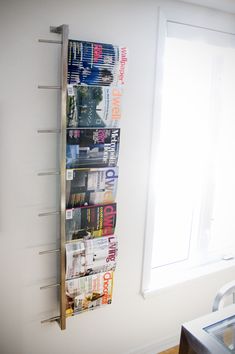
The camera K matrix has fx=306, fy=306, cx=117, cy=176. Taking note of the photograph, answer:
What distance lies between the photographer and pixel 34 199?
148cm

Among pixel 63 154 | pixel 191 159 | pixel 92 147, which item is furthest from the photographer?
pixel 191 159

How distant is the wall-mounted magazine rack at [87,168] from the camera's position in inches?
55.1

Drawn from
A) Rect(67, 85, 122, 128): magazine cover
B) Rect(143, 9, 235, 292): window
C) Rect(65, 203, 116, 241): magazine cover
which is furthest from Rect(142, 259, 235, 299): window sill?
Rect(67, 85, 122, 128): magazine cover

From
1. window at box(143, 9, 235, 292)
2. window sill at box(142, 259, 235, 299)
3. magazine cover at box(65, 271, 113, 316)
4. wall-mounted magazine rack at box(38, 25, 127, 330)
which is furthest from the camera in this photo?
window sill at box(142, 259, 235, 299)

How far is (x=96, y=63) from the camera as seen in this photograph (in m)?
1.43

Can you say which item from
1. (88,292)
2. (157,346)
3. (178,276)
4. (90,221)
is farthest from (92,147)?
(157,346)

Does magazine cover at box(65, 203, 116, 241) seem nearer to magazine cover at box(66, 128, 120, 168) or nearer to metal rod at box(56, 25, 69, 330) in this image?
metal rod at box(56, 25, 69, 330)

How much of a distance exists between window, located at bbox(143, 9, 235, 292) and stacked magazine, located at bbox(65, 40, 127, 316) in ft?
0.93

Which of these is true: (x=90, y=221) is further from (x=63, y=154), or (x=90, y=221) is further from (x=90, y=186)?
(x=63, y=154)

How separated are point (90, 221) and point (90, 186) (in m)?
0.19

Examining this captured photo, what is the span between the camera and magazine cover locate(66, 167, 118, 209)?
59.3 inches

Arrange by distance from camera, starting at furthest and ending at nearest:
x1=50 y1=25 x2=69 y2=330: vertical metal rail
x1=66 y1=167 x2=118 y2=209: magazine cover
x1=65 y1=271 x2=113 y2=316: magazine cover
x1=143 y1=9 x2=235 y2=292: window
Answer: x1=143 y1=9 x2=235 y2=292: window → x1=65 y1=271 x2=113 y2=316: magazine cover → x1=66 y1=167 x2=118 y2=209: magazine cover → x1=50 y1=25 x2=69 y2=330: vertical metal rail

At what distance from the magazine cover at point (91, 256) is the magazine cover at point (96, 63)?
0.81m

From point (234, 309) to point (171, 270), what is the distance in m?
0.95
